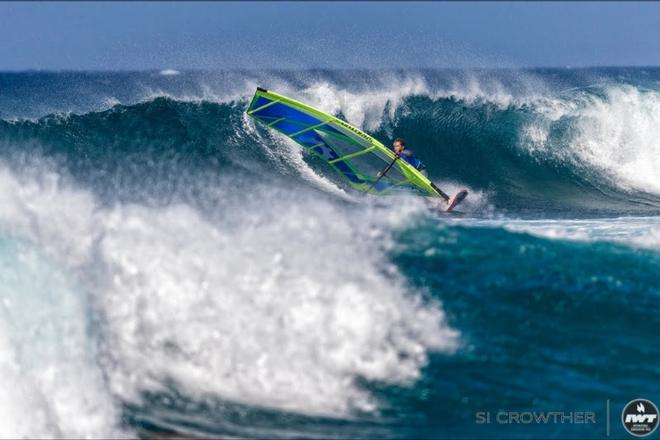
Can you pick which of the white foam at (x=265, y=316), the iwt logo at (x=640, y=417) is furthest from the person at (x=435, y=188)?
the iwt logo at (x=640, y=417)

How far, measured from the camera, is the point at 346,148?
13.9 meters

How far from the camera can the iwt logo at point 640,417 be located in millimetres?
7219

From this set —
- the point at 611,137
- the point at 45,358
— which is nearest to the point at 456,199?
the point at 611,137

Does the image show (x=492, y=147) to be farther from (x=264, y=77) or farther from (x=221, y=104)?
(x=264, y=77)

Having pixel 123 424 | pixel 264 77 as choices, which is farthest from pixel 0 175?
pixel 264 77

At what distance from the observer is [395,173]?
13.8 m

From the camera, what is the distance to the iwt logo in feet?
23.7

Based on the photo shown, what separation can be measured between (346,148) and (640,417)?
802cm

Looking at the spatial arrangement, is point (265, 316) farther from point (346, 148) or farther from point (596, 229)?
point (346, 148)

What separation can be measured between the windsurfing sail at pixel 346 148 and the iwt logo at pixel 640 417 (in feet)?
21.6

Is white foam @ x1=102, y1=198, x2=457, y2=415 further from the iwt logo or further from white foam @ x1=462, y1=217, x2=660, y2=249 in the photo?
white foam @ x1=462, y1=217, x2=660, y2=249

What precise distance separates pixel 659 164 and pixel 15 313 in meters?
15.3

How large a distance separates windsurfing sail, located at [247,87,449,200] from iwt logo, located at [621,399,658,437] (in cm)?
658

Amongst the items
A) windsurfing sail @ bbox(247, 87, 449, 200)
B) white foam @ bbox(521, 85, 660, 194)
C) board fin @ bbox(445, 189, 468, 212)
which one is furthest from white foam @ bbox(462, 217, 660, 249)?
white foam @ bbox(521, 85, 660, 194)
